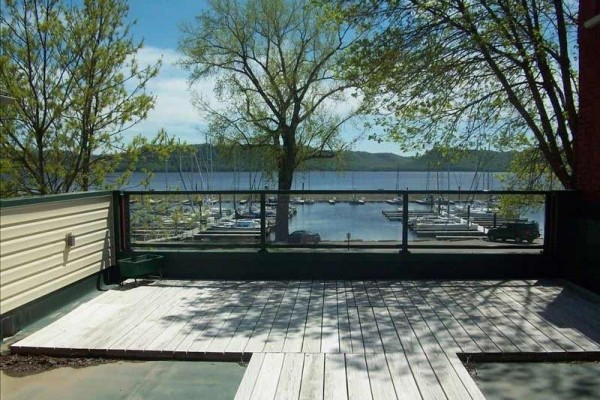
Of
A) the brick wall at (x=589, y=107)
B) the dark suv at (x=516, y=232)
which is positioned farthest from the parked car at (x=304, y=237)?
the brick wall at (x=589, y=107)

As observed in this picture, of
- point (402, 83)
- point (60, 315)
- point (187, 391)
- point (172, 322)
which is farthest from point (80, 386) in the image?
point (402, 83)

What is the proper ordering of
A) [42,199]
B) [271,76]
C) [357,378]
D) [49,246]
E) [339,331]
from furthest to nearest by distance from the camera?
1. [271,76]
2. [49,246]
3. [42,199]
4. [339,331]
5. [357,378]

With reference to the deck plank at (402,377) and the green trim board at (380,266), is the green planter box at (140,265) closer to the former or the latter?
the green trim board at (380,266)

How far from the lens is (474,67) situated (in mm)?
7824

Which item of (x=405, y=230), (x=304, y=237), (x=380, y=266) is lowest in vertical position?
(x=380, y=266)

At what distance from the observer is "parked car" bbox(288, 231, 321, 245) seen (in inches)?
253

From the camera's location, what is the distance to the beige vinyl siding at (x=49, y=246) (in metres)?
4.13

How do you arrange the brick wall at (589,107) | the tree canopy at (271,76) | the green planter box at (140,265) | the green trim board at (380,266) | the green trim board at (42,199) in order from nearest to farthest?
1. the green trim board at (42,199)
2. the brick wall at (589,107)
3. the green planter box at (140,265)
4. the green trim board at (380,266)
5. the tree canopy at (271,76)

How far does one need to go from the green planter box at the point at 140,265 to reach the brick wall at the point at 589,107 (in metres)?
5.40

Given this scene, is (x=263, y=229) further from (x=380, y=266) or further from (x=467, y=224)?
(x=467, y=224)

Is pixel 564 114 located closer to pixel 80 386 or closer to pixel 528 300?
pixel 528 300

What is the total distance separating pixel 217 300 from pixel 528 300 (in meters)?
3.33

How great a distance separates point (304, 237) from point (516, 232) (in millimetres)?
2781

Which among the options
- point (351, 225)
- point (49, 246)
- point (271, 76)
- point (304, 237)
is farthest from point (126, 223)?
point (271, 76)
